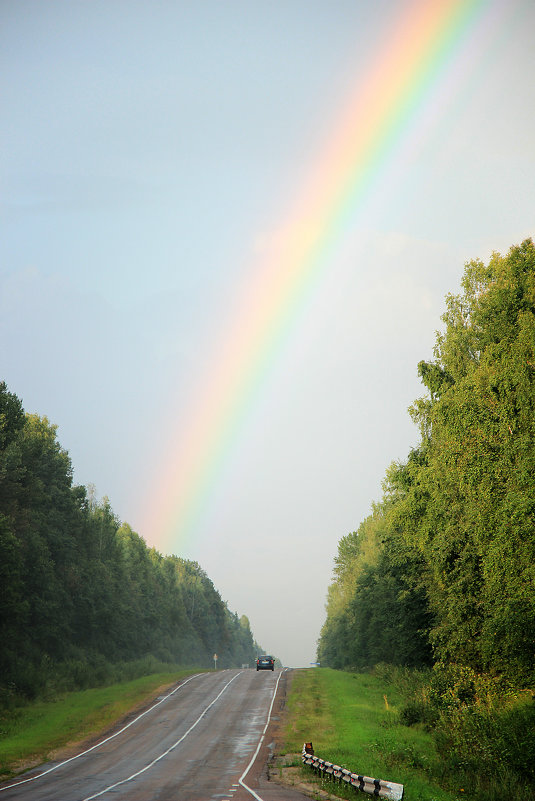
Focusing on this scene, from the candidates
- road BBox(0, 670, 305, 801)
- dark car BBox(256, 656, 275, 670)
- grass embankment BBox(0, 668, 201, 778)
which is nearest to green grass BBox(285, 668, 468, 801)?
road BBox(0, 670, 305, 801)

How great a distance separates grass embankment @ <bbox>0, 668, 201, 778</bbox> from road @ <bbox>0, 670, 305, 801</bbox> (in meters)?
1.34

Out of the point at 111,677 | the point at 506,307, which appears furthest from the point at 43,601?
the point at 506,307

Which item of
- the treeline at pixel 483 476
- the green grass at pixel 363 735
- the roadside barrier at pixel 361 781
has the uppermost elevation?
the treeline at pixel 483 476

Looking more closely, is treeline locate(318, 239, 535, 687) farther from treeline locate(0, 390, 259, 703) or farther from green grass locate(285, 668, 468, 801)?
treeline locate(0, 390, 259, 703)

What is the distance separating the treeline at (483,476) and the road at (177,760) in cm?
1144

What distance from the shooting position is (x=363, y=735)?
1177 inches

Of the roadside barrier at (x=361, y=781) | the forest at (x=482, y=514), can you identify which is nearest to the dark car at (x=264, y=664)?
the forest at (x=482, y=514)

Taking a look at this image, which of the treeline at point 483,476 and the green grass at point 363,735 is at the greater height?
the treeline at point 483,476

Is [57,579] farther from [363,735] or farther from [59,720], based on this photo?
[363,735]

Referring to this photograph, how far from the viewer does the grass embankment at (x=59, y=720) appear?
27781 millimetres

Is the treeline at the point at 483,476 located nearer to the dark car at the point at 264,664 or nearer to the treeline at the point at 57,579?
the treeline at the point at 57,579

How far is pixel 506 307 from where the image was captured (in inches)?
1222

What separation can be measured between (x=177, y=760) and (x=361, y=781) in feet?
37.0

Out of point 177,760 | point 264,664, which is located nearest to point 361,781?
point 177,760
